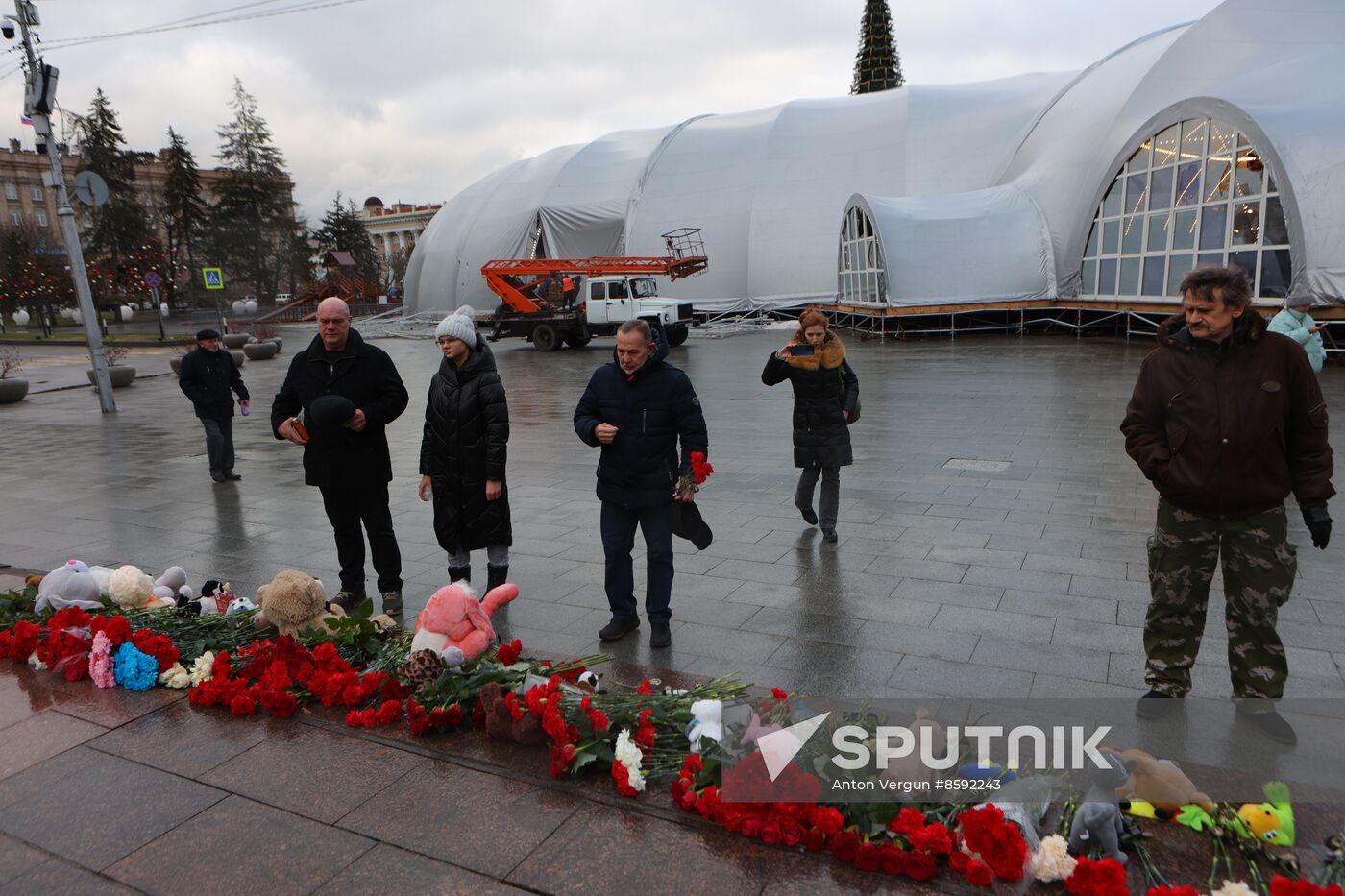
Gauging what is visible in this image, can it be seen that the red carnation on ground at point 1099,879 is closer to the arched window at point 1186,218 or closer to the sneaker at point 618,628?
the sneaker at point 618,628

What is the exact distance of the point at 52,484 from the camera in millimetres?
9664

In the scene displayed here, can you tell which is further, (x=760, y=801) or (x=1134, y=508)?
(x=1134, y=508)

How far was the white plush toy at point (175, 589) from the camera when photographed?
5.03 m

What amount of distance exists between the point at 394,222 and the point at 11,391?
10749 cm

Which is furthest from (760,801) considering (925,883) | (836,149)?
(836,149)

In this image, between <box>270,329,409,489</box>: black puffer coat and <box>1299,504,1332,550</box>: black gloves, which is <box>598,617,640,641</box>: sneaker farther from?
<box>1299,504,1332,550</box>: black gloves

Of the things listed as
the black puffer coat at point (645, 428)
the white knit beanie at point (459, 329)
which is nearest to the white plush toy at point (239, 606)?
the white knit beanie at point (459, 329)

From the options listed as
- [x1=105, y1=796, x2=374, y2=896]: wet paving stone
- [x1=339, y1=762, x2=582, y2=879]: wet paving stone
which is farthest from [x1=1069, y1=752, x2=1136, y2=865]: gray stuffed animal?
[x1=105, y1=796, x2=374, y2=896]: wet paving stone

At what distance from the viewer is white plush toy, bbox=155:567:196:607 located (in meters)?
5.03

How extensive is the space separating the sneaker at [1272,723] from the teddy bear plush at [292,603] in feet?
13.9

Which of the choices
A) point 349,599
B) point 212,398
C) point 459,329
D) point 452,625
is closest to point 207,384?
point 212,398

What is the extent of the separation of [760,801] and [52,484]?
33.1 ft

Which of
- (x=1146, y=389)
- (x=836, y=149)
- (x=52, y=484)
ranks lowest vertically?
(x=52, y=484)

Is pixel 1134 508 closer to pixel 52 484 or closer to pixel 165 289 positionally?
pixel 52 484
